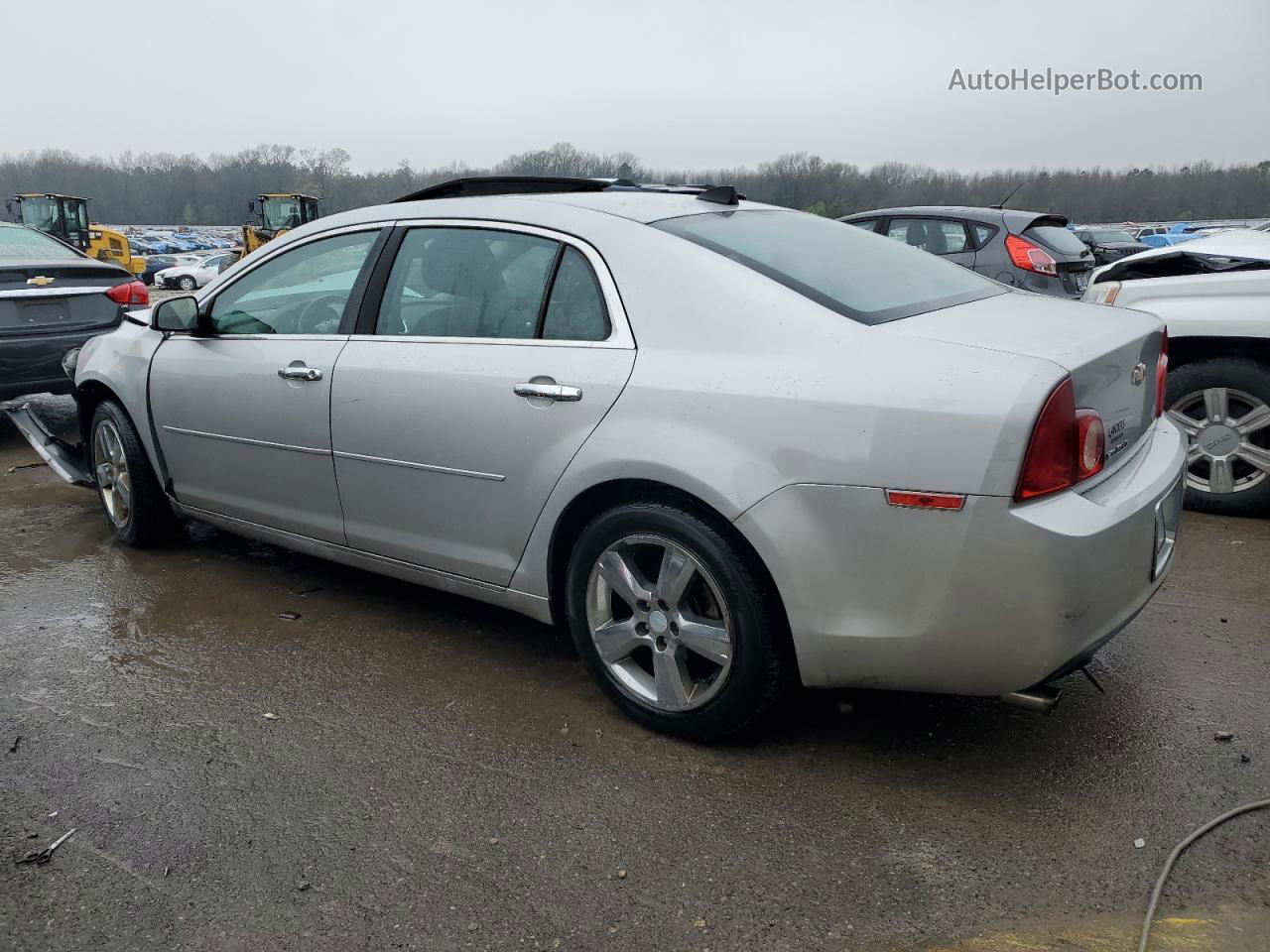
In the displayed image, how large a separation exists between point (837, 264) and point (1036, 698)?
1.38m

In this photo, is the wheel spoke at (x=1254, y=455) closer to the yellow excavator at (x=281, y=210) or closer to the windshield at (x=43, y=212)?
the yellow excavator at (x=281, y=210)

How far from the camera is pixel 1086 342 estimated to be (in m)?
2.60

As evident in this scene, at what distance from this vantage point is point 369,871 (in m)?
2.38

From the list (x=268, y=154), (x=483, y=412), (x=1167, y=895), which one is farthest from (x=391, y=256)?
(x=268, y=154)

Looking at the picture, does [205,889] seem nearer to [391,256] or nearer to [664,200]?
[391,256]

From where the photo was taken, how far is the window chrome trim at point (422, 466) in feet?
10.3

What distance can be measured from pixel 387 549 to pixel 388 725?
2.28 ft

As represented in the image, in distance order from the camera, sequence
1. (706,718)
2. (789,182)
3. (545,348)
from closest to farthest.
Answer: (706,718) < (545,348) < (789,182)

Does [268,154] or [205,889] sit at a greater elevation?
[268,154]

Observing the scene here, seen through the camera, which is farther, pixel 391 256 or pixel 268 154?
pixel 268 154

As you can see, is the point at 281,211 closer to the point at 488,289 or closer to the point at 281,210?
the point at 281,210

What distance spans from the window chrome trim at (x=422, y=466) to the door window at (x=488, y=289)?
0.42m

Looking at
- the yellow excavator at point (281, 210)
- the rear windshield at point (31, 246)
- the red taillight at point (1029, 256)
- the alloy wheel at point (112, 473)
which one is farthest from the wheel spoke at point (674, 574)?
the yellow excavator at point (281, 210)

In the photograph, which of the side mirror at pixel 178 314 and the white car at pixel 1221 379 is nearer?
the side mirror at pixel 178 314
